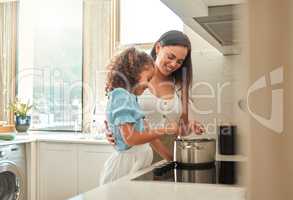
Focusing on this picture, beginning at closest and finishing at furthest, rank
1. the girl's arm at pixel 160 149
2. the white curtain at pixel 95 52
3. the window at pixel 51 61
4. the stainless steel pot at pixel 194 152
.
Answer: the stainless steel pot at pixel 194 152 < the girl's arm at pixel 160 149 < the white curtain at pixel 95 52 < the window at pixel 51 61

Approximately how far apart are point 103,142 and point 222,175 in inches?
56.5

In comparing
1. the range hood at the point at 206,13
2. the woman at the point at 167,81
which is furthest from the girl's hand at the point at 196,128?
the range hood at the point at 206,13

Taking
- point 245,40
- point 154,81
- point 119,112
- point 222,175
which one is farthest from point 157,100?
point 245,40

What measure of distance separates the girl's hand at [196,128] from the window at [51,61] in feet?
4.90

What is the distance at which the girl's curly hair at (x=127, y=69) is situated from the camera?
78.3 inches

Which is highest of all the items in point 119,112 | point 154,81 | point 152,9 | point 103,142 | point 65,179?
point 152,9

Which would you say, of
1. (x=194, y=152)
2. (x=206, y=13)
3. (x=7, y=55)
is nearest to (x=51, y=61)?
(x=7, y=55)

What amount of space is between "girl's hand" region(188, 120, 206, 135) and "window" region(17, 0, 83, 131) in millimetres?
1492

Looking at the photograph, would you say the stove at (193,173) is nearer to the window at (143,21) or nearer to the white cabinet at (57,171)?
the white cabinet at (57,171)

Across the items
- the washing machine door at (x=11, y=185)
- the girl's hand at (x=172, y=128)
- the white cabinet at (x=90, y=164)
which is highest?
the girl's hand at (x=172, y=128)

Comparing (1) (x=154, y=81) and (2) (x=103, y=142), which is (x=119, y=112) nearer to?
(1) (x=154, y=81)

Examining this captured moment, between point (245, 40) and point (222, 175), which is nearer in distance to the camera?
point (245, 40)

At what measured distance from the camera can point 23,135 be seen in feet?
10.0

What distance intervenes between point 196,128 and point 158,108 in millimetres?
303
